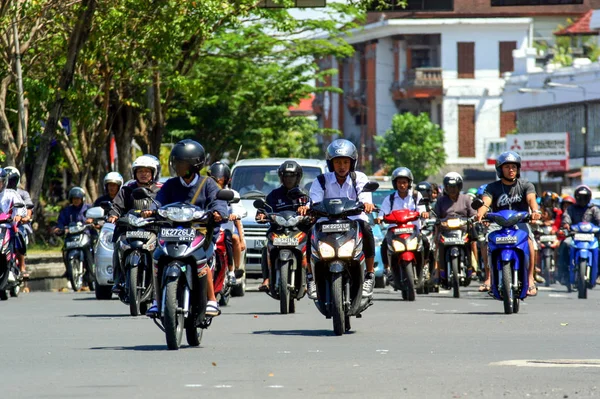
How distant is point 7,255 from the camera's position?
68.3 ft

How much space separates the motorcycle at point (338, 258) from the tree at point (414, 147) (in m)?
77.7

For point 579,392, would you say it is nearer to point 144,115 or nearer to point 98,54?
point 98,54

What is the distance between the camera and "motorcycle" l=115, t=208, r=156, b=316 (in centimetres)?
1694

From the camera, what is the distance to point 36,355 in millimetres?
11531

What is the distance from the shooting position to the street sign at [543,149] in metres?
76.6

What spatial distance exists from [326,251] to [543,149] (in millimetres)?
65630

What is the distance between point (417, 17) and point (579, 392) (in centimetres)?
9597

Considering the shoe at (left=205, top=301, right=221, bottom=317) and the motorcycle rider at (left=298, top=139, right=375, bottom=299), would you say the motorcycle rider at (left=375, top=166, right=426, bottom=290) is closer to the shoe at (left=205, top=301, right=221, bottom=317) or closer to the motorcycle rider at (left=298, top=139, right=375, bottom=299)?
the motorcycle rider at (left=298, top=139, right=375, bottom=299)

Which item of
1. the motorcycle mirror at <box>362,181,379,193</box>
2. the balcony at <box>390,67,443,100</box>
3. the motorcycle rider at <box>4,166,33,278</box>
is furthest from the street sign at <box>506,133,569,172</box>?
the motorcycle mirror at <box>362,181,379,193</box>

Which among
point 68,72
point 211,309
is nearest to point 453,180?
point 68,72

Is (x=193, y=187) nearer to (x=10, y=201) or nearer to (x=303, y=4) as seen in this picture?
(x=10, y=201)

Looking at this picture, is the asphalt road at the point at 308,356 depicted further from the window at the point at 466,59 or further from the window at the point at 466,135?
the window at the point at 466,59

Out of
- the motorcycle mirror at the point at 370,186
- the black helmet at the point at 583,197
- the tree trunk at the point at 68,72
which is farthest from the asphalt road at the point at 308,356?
the tree trunk at the point at 68,72

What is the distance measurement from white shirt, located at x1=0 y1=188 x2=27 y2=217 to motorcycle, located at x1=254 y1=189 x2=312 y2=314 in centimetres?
460
